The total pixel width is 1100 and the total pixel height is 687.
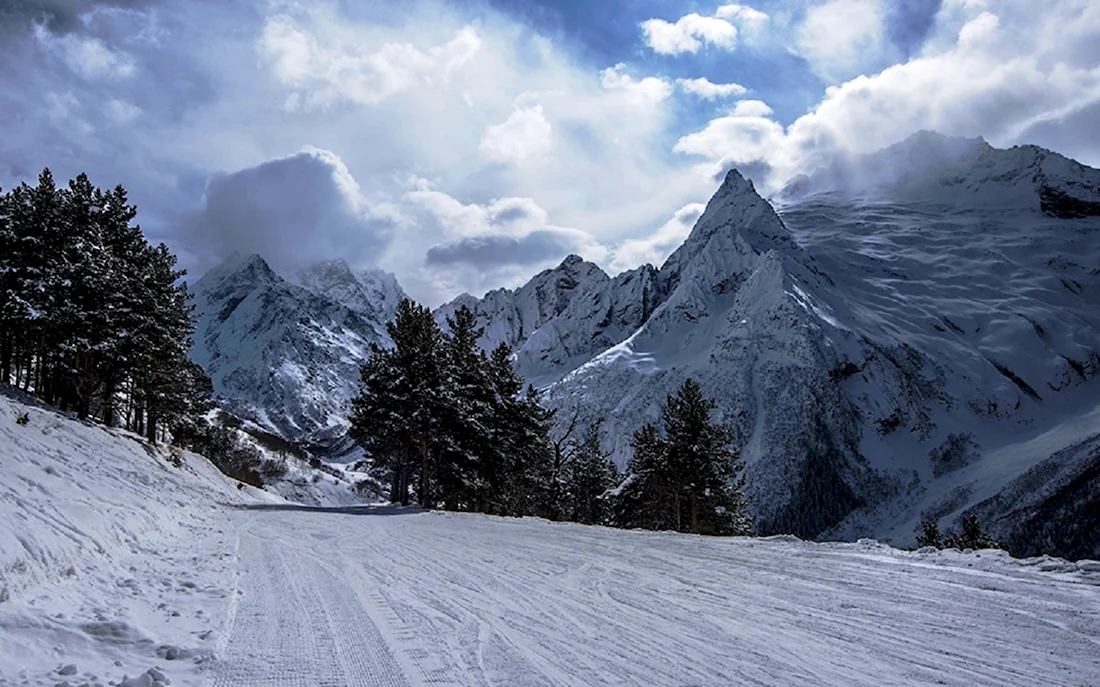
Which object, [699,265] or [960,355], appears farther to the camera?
[699,265]

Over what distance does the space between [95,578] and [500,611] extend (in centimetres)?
461

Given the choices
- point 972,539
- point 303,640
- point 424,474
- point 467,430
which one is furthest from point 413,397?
point 972,539

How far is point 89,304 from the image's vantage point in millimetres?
27438

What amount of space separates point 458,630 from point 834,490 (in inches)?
4374

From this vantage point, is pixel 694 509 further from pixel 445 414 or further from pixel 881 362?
pixel 881 362

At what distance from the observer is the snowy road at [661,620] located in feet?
16.1

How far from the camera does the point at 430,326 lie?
32.9 meters

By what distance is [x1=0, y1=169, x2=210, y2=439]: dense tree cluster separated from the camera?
2716 centimetres

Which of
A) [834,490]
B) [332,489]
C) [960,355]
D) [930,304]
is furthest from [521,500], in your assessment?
[930,304]

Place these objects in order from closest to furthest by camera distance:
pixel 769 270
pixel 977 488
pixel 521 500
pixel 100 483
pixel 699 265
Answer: pixel 100 483 → pixel 521 500 → pixel 977 488 → pixel 769 270 → pixel 699 265

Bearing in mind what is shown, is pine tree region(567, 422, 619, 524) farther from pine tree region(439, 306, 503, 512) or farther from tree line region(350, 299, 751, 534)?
pine tree region(439, 306, 503, 512)

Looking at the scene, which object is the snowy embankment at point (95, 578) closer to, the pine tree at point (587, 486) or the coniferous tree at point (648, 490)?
the coniferous tree at point (648, 490)

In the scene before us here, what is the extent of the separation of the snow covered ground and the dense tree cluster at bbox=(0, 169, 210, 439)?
61.1 ft

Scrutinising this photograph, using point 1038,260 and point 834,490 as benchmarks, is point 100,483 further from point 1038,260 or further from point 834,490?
point 1038,260
